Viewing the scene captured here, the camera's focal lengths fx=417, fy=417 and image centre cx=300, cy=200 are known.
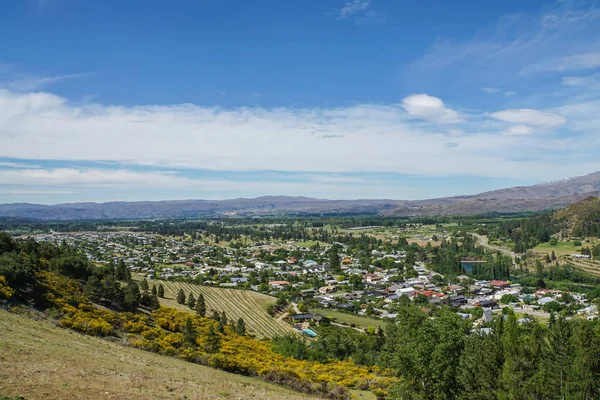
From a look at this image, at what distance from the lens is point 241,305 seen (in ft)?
165

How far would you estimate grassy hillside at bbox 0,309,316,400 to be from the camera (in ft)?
35.7

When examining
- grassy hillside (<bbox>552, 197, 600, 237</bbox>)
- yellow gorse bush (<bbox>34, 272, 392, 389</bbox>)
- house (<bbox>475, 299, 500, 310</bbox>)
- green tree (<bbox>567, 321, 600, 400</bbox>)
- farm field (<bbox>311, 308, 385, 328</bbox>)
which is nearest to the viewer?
green tree (<bbox>567, 321, 600, 400</bbox>)

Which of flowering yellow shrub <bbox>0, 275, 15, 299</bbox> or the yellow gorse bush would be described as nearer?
flowering yellow shrub <bbox>0, 275, 15, 299</bbox>

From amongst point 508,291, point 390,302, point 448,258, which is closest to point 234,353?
point 390,302

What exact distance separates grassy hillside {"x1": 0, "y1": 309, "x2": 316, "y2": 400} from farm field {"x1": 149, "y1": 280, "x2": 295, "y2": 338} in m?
21.6

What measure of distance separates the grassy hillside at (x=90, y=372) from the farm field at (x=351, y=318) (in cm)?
2910

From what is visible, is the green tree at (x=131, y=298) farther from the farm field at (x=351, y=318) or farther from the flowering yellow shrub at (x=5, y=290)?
the farm field at (x=351, y=318)

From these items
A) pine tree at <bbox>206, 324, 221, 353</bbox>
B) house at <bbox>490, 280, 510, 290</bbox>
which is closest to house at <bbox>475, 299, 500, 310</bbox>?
house at <bbox>490, 280, 510, 290</bbox>

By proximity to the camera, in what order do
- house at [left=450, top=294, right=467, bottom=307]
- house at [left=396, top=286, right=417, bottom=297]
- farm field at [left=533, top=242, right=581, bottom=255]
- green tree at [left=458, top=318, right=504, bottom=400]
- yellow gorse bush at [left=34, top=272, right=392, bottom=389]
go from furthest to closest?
→ 1. farm field at [left=533, top=242, right=581, bottom=255]
2. house at [left=396, top=286, right=417, bottom=297]
3. house at [left=450, top=294, right=467, bottom=307]
4. yellow gorse bush at [left=34, top=272, right=392, bottom=389]
5. green tree at [left=458, top=318, right=504, bottom=400]

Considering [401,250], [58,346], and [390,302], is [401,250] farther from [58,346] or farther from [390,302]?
[58,346]

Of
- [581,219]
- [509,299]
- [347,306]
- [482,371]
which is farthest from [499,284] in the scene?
[581,219]

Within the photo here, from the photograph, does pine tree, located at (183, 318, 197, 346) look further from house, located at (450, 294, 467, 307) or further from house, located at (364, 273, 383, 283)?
house, located at (364, 273, 383, 283)

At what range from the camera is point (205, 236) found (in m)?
158

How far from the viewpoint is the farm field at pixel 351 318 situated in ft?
152
